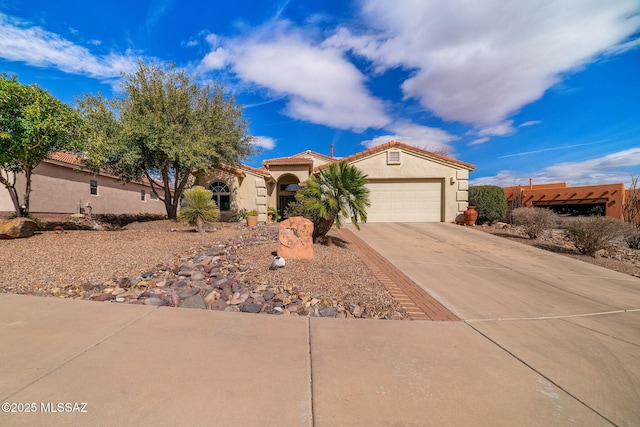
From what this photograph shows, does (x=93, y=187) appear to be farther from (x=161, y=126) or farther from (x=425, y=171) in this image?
(x=425, y=171)

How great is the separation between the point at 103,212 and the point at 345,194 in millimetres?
20889

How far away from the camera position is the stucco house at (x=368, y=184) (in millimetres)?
14059

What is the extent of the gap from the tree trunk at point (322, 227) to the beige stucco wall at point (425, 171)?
23.6ft

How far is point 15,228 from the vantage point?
6969 millimetres

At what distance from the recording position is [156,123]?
11609mm

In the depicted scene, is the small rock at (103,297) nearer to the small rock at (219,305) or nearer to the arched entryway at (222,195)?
the small rock at (219,305)

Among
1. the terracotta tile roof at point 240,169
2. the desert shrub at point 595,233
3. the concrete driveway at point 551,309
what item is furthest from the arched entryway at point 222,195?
the desert shrub at point 595,233

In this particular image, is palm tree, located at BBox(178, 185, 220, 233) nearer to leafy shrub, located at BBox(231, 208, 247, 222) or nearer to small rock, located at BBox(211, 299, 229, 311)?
leafy shrub, located at BBox(231, 208, 247, 222)

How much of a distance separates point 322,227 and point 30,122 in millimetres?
8731

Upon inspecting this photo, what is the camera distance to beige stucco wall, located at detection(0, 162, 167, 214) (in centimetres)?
1483

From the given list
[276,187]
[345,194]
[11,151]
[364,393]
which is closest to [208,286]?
[364,393]

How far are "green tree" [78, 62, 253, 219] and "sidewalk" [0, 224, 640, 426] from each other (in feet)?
30.3

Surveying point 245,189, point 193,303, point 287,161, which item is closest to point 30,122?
point 193,303

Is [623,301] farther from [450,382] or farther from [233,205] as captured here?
[233,205]
